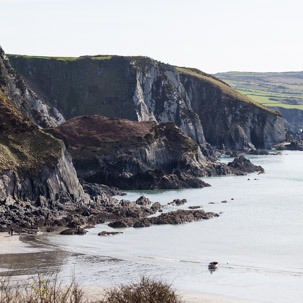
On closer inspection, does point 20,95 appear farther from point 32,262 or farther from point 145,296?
point 145,296

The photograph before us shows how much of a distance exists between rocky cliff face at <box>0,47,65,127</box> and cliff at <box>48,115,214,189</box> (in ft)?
30.6

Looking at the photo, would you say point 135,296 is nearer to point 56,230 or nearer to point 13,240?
point 13,240

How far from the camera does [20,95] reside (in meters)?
148

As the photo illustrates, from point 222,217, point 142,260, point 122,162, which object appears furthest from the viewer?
point 122,162

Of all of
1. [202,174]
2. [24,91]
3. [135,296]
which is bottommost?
[202,174]

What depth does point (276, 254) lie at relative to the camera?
69562 mm

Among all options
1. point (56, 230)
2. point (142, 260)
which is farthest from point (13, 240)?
point (142, 260)

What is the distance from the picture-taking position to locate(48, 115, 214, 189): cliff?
126312mm

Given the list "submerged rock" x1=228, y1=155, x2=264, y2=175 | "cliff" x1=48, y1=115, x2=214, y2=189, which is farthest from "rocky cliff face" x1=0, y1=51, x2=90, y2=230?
"submerged rock" x1=228, y1=155, x2=264, y2=175

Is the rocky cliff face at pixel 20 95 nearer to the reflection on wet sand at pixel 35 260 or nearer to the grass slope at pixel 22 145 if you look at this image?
the grass slope at pixel 22 145

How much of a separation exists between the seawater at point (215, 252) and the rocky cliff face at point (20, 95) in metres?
33.2

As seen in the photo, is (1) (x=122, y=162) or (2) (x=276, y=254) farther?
(1) (x=122, y=162)

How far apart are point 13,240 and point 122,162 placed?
203ft

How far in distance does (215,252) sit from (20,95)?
89.9m
